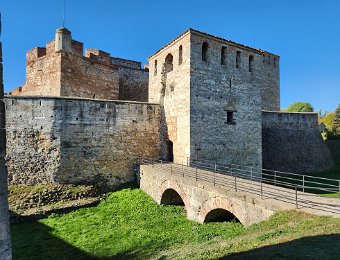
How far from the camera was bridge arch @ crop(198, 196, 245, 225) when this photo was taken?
8.99 metres

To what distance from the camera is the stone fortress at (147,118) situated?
1509cm

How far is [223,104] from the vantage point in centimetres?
1622

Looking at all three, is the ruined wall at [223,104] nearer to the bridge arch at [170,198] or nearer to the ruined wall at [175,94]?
the ruined wall at [175,94]

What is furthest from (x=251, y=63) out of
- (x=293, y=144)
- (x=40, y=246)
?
(x=40, y=246)

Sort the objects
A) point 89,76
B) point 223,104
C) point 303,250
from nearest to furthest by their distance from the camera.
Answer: point 303,250, point 223,104, point 89,76

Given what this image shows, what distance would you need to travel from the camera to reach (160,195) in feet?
44.4

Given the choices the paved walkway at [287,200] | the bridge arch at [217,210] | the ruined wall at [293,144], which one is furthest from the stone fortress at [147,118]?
the ruined wall at [293,144]

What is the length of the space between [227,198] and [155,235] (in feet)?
9.75

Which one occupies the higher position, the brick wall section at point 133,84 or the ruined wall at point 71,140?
the brick wall section at point 133,84

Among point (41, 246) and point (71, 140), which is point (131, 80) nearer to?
point (71, 140)

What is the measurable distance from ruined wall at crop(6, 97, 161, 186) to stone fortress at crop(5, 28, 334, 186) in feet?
0.16

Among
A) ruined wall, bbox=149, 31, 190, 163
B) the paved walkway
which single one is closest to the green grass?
the paved walkway

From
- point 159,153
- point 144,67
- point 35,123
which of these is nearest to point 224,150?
point 159,153

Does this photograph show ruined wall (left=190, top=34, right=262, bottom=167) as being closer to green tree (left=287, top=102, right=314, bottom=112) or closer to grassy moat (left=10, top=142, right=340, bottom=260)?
grassy moat (left=10, top=142, right=340, bottom=260)
